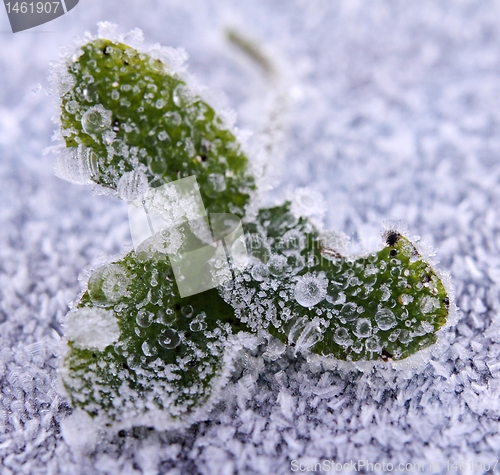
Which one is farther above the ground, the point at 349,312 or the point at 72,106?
the point at 72,106

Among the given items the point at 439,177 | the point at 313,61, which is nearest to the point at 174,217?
the point at 439,177

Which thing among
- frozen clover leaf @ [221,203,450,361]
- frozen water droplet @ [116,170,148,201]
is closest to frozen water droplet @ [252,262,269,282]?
frozen clover leaf @ [221,203,450,361]

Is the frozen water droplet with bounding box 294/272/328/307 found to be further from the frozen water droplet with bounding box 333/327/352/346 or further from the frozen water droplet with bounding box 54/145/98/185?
the frozen water droplet with bounding box 54/145/98/185

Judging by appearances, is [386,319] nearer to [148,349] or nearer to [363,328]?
[363,328]

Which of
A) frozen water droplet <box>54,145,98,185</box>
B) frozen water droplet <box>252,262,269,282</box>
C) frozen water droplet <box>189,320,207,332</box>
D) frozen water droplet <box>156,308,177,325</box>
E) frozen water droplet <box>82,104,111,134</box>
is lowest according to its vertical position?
frozen water droplet <box>189,320,207,332</box>

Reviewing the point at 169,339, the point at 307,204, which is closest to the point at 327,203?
the point at 307,204

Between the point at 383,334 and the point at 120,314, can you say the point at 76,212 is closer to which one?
the point at 120,314
